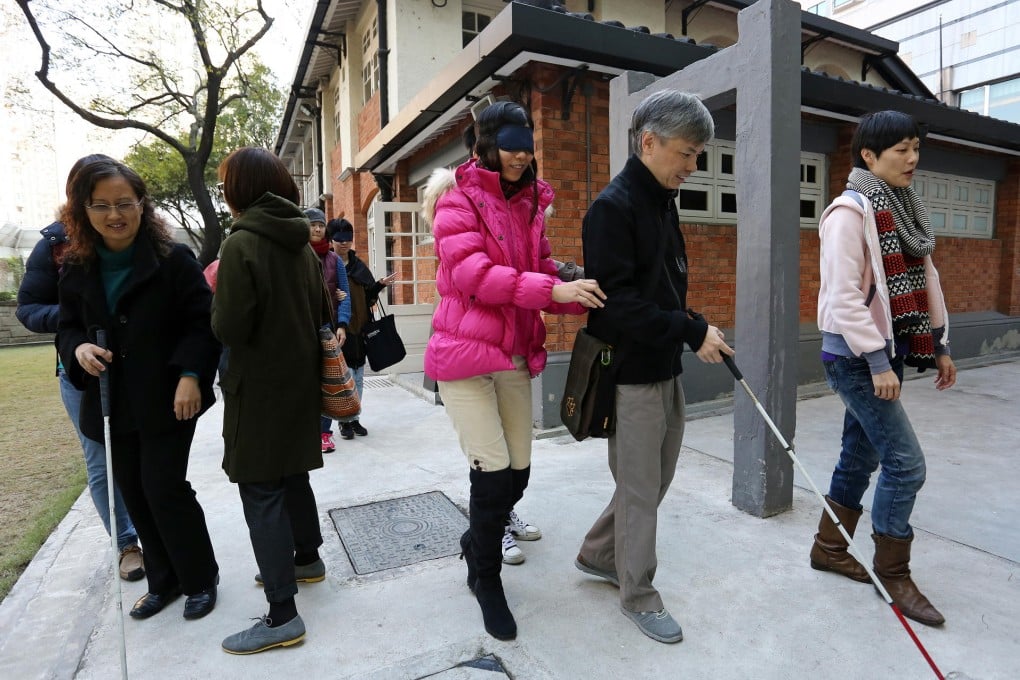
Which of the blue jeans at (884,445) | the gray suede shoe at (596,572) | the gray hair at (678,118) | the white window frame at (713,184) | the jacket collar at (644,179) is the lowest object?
the gray suede shoe at (596,572)

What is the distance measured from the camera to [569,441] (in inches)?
203

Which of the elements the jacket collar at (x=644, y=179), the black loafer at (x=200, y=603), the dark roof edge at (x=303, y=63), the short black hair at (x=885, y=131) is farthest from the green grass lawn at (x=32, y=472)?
the dark roof edge at (x=303, y=63)

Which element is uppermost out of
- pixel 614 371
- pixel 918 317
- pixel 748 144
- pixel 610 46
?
pixel 610 46

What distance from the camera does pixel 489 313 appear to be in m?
2.41

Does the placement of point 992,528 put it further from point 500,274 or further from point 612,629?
point 500,274

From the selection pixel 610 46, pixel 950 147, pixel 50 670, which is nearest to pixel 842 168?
pixel 950 147

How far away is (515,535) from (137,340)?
6.51 feet

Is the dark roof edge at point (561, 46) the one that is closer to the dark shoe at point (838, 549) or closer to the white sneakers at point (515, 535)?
the white sneakers at point (515, 535)

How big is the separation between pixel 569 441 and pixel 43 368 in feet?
42.2

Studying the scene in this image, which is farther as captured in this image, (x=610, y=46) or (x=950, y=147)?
(x=950, y=147)

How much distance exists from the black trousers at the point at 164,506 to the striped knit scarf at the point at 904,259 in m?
2.99

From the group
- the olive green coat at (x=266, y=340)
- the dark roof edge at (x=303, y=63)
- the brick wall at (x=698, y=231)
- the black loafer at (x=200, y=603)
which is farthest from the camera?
the dark roof edge at (x=303, y=63)

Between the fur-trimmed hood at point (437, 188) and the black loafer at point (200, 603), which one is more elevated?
the fur-trimmed hood at point (437, 188)

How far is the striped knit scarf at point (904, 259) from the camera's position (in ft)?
8.30
